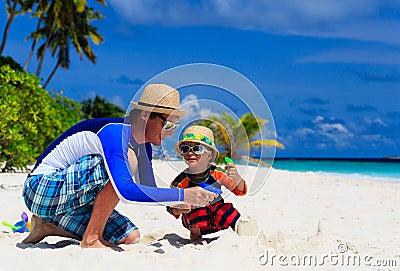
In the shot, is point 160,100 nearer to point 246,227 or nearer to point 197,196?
point 197,196

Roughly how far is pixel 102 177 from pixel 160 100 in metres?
0.67

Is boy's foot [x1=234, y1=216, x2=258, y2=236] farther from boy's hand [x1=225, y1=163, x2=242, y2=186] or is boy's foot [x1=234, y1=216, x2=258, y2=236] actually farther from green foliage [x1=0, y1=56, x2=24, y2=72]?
green foliage [x1=0, y1=56, x2=24, y2=72]

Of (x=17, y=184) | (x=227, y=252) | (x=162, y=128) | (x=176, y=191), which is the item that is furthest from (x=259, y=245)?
(x=17, y=184)

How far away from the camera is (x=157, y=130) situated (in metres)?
3.29

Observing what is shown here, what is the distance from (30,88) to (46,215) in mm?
7872

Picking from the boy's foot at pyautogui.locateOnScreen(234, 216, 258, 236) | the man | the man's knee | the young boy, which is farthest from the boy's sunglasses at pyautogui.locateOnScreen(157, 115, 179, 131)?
the man's knee

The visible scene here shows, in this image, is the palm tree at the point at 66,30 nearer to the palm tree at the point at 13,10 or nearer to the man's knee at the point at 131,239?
the palm tree at the point at 13,10

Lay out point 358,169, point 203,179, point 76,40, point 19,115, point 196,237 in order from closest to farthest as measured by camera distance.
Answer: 1. point 203,179
2. point 196,237
3. point 19,115
4. point 76,40
5. point 358,169

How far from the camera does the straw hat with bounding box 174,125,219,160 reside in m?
3.32

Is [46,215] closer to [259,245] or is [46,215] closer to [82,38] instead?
[259,245]

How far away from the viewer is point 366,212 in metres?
6.74

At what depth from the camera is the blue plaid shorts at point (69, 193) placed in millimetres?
3447

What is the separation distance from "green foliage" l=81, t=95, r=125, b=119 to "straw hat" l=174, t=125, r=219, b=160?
31176mm

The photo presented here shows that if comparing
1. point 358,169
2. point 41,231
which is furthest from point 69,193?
point 358,169
